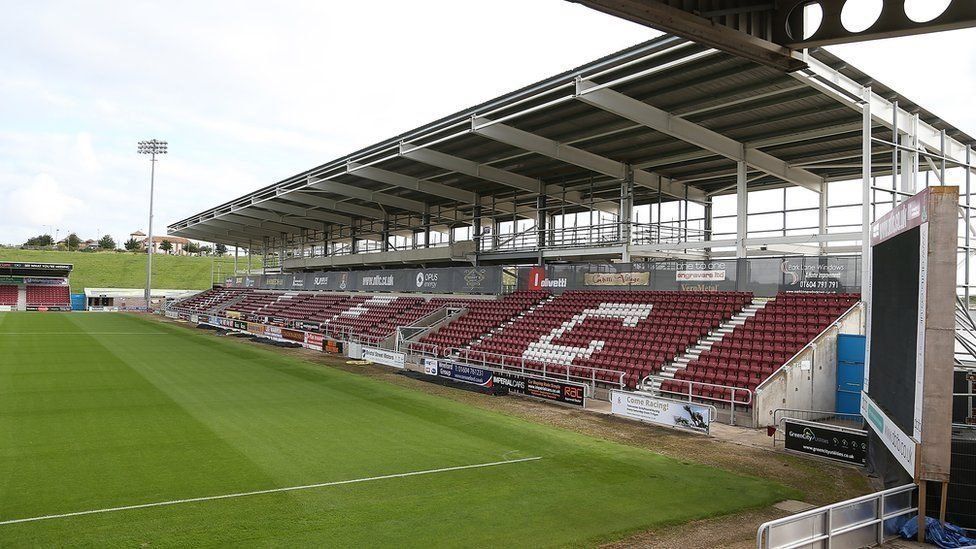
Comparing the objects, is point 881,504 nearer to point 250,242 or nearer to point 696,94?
point 696,94

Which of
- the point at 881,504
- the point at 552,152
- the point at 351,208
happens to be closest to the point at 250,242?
the point at 351,208

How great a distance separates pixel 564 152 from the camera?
26.0 m

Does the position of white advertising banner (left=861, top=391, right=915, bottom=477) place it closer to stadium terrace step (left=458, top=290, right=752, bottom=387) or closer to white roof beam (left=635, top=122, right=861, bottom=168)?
stadium terrace step (left=458, top=290, right=752, bottom=387)

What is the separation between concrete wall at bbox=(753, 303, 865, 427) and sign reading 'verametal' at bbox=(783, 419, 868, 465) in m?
2.26

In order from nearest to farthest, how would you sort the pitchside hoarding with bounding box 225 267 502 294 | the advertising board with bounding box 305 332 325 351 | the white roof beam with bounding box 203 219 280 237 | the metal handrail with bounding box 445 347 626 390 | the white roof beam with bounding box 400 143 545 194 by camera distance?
the metal handrail with bounding box 445 347 626 390
the white roof beam with bounding box 400 143 545 194
the pitchside hoarding with bounding box 225 267 502 294
the advertising board with bounding box 305 332 325 351
the white roof beam with bounding box 203 219 280 237

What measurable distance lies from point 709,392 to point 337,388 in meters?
12.5

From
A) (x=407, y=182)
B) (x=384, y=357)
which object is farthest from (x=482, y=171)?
(x=384, y=357)

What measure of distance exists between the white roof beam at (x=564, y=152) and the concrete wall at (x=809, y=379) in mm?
12845

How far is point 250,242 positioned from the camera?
71.4 m

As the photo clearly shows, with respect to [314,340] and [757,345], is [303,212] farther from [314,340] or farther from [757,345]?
[757,345]

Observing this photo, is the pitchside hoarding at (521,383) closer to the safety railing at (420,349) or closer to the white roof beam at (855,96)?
the safety railing at (420,349)

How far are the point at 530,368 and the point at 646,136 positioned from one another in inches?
421

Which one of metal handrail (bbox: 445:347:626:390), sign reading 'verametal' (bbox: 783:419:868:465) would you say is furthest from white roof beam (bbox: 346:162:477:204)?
sign reading 'verametal' (bbox: 783:419:868:465)

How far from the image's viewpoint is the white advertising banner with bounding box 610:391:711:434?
15.1 metres
